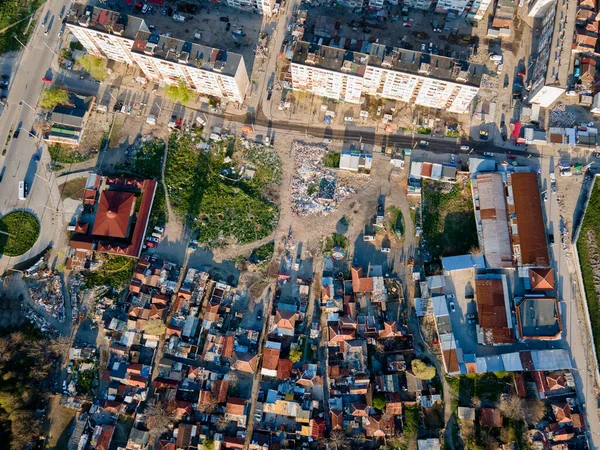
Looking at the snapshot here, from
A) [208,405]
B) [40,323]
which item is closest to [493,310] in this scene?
[208,405]

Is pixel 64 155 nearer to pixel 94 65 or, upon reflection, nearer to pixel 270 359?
pixel 94 65

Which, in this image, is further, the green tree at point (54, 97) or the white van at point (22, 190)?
the green tree at point (54, 97)

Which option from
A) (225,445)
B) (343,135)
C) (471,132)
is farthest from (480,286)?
(225,445)

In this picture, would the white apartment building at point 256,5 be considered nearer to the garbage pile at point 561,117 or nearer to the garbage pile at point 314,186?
the garbage pile at point 314,186

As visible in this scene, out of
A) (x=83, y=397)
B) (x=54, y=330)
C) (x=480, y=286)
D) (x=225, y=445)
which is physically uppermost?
(x=480, y=286)

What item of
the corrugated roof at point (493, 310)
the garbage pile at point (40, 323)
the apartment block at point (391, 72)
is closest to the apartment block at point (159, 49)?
the apartment block at point (391, 72)

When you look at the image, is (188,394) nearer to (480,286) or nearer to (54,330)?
(54,330)
